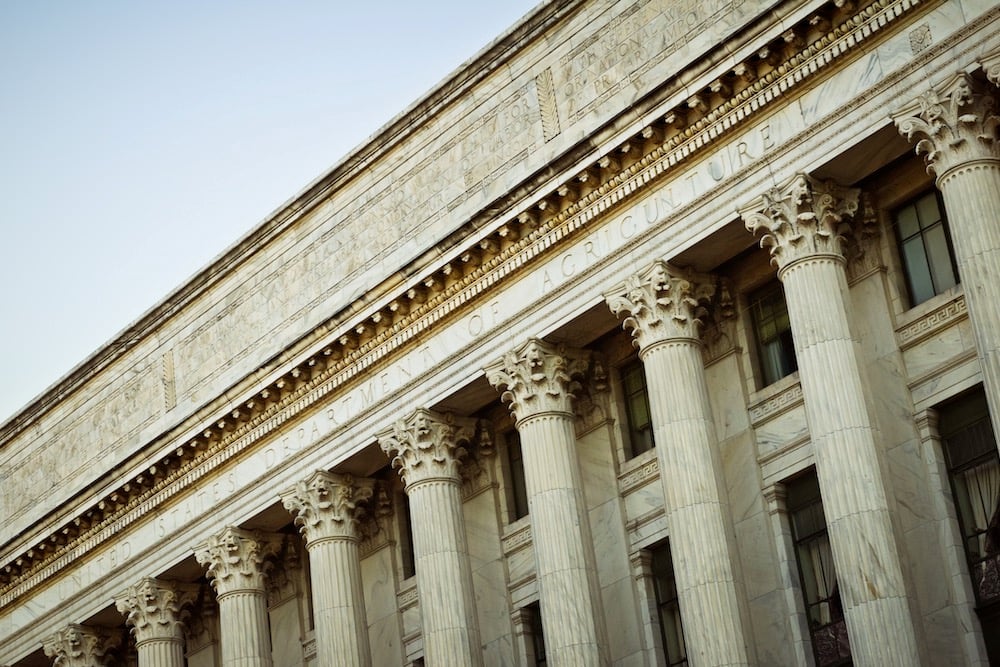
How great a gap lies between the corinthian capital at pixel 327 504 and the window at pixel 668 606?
770 centimetres

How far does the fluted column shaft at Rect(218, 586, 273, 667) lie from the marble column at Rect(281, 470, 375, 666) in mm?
2113

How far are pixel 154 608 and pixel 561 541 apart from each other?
13485 millimetres

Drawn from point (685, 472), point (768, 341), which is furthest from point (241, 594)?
point (768, 341)

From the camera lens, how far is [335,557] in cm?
4028

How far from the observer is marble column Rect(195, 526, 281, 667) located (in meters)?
42.2

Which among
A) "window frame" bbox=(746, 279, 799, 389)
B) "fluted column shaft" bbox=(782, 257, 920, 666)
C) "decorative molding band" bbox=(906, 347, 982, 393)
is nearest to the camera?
"fluted column shaft" bbox=(782, 257, 920, 666)

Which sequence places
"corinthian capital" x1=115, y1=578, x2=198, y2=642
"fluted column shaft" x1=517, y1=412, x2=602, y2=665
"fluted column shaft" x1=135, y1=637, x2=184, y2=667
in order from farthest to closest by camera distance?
"corinthian capital" x1=115, y1=578, x2=198, y2=642
"fluted column shaft" x1=135, y1=637, x2=184, y2=667
"fluted column shaft" x1=517, y1=412, x2=602, y2=665

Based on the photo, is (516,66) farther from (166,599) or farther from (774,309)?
(166,599)

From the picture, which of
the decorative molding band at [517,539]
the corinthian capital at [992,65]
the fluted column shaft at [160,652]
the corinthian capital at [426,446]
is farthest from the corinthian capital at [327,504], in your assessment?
the corinthian capital at [992,65]

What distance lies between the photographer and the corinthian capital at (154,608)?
4469cm

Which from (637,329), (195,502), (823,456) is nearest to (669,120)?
(637,329)

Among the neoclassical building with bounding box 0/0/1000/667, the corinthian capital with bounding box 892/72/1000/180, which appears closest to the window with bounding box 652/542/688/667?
the neoclassical building with bounding box 0/0/1000/667

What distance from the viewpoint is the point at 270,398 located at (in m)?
42.0

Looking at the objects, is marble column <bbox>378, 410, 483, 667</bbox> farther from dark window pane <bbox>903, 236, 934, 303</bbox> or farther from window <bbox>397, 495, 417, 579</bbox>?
dark window pane <bbox>903, 236, 934, 303</bbox>
